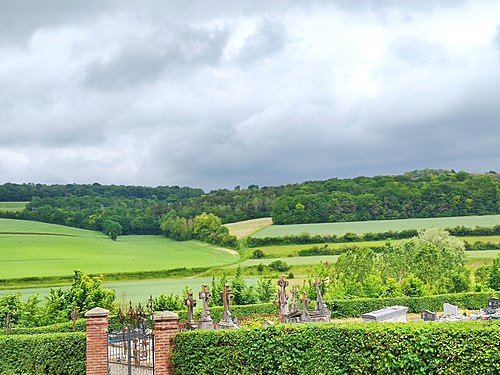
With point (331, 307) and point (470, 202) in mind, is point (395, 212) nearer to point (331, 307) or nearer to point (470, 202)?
point (470, 202)

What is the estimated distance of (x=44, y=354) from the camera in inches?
652

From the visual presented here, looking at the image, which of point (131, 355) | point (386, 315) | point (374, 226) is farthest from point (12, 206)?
point (386, 315)

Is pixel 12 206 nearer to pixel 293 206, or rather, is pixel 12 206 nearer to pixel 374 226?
pixel 293 206

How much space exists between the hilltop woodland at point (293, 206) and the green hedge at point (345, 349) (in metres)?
50.8

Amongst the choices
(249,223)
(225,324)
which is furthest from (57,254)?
(225,324)

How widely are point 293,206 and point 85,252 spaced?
25.5 m

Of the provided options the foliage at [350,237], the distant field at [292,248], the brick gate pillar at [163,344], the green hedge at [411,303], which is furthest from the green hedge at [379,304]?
the foliage at [350,237]

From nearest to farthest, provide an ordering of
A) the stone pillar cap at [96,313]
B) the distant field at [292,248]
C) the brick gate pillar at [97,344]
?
the stone pillar cap at [96,313]
the brick gate pillar at [97,344]
the distant field at [292,248]

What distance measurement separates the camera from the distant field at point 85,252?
2089 inches

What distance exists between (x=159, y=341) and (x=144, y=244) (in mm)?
53172

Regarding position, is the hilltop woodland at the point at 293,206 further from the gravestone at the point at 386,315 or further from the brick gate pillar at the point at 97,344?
the brick gate pillar at the point at 97,344

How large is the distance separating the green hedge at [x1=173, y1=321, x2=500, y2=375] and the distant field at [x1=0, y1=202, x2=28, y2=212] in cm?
6885

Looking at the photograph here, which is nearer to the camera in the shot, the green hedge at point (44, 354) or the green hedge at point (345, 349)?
the green hedge at point (345, 349)

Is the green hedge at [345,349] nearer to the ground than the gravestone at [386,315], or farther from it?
farther from it
